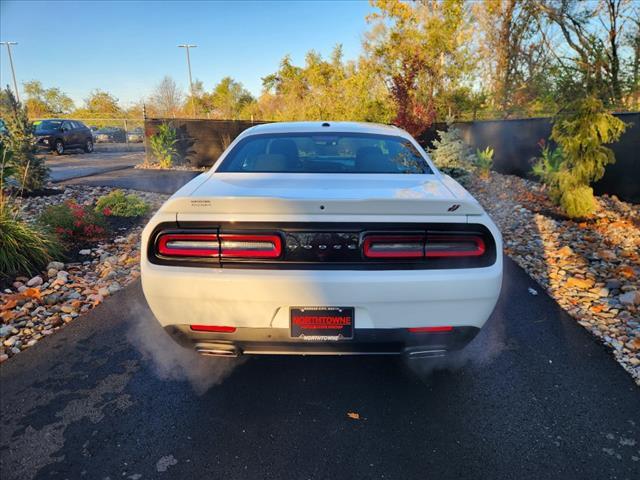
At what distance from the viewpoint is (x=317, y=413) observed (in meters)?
2.36

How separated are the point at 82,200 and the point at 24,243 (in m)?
4.01

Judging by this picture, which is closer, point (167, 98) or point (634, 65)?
point (634, 65)

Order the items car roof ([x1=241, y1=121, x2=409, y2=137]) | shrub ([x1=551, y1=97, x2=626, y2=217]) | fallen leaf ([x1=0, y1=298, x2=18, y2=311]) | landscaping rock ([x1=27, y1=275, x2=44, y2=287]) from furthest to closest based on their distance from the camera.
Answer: shrub ([x1=551, y1=97, x2=626, y2=217]) → landscaping rock ([x1=27, y1=275, x2=44, y2=287]) → fallen leaf ([x1=0, y1=298, x2=18, y2=311]) → car roof ([x1=241, y1=121, x2=409, y2=137])

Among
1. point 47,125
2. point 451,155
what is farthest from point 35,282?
point 47,125

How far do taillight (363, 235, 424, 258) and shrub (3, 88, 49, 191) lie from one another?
8.07 metres

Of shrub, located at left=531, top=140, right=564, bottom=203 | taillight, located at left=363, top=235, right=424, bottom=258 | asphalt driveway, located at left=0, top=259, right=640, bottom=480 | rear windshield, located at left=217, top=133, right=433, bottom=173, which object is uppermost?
rear windshield, located at left=217, top=133, right=433, bottom=173

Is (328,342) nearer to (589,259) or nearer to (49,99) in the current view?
(589,259)

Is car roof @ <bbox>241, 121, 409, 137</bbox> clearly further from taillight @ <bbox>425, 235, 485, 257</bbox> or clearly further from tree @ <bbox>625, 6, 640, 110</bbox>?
tree @ <bbox>625, 6, 640, 110</bbox>

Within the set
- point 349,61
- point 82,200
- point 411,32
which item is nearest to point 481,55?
point 411,32

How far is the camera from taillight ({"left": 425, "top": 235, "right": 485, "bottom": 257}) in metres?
2.09

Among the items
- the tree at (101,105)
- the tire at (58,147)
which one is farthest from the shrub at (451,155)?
the tree at (101,105)

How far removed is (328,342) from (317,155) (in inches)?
79.8

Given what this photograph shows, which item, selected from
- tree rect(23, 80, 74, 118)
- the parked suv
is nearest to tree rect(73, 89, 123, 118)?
tree rect(23, 80, 74, 118)

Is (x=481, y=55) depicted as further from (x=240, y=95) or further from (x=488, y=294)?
(x=240, y=95)
